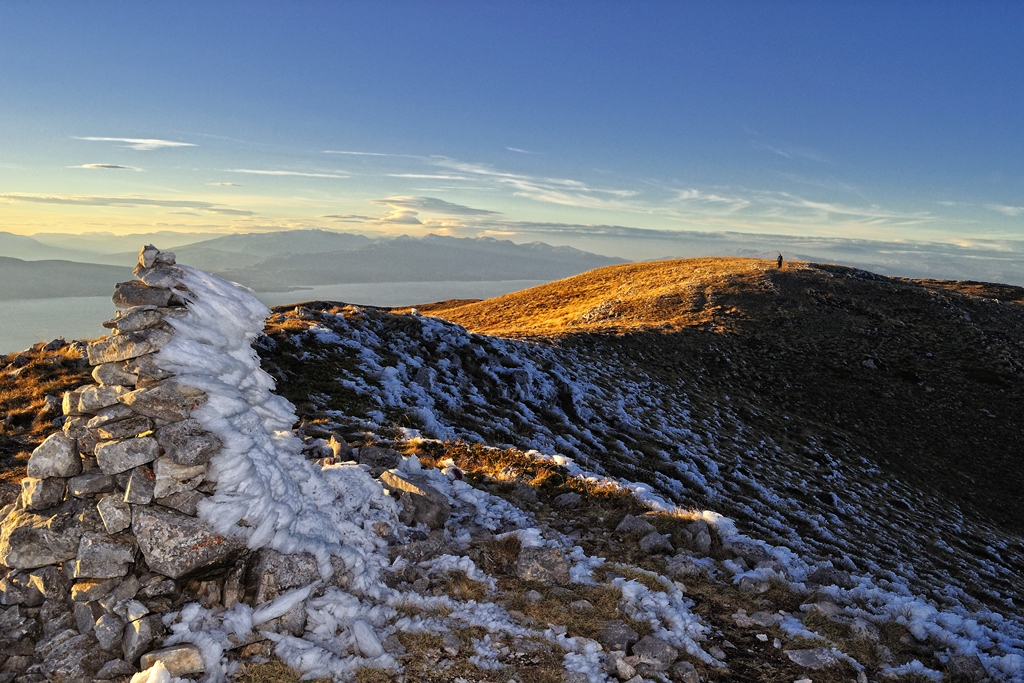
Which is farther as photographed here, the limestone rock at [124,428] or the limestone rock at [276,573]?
the limestone rock at [124,428]

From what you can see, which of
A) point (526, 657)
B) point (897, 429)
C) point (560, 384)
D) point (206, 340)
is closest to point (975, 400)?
point (897, 429)

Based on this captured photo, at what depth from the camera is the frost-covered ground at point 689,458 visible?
10.2 meters

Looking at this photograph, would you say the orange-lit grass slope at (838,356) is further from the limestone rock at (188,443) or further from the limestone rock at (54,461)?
the limestone rock at (54,461)

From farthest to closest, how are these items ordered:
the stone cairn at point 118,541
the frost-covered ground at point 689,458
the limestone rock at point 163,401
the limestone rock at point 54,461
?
the frost-covered ground at point 689,458 → the limestone rock at point 163,401 → the limestone rock at point 54,461 → the stone cairn at point 118,541

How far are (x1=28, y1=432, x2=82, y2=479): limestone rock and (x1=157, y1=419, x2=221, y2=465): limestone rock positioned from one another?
4.21 ft

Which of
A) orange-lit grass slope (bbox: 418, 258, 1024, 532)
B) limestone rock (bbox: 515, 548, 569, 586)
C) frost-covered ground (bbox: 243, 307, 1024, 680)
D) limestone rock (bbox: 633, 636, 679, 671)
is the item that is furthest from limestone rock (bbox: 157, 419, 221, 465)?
orange-lit grass slope (bbox: 418, 258, 1024, 532)

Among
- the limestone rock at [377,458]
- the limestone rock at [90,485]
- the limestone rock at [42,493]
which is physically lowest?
the limestone rock at [377,458]

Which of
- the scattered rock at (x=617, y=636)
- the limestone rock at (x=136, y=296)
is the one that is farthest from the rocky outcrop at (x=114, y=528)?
the scattered rock at (x=617, y=636)

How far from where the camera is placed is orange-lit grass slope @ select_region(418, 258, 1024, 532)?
28531 millimetres

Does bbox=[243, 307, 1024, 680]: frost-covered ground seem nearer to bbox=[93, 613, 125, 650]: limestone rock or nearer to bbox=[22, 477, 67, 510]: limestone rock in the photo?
bbox=[22, 477, 67, 510]: limestone rock

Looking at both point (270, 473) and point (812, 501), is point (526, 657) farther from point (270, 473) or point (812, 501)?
point (812, 501)

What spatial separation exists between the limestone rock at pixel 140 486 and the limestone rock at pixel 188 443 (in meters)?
0.36

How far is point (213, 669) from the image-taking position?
613 cm

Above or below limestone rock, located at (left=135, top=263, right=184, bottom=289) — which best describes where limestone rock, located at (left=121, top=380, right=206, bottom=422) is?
below
